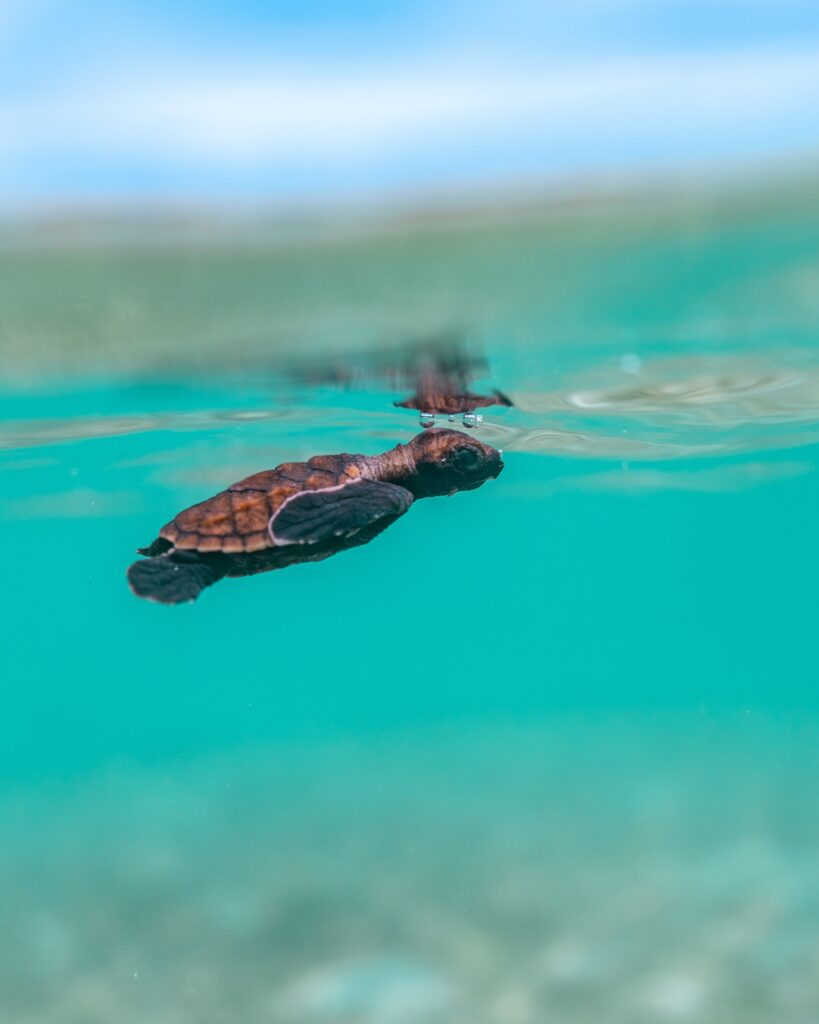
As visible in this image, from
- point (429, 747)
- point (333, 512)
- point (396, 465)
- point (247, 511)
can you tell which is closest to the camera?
point (333, 512)

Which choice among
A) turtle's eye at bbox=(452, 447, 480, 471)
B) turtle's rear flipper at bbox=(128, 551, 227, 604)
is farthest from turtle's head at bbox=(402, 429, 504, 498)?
turtle's rear flipper at bbox=(128, 551, 227, 604)

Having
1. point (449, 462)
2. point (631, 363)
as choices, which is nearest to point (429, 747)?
point (631, 363)

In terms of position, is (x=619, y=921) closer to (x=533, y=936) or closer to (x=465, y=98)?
(x=533, y=936)

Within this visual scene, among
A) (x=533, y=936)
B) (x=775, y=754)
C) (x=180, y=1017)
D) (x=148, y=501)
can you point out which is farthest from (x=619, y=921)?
(x=148, y=501)

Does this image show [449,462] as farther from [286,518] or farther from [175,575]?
[175,575]

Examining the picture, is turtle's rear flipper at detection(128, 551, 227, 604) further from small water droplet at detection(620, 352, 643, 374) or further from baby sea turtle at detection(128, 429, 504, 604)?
small water droplet at detection(620, 352, 643, 374)
